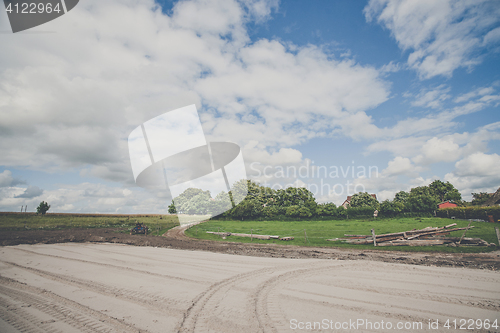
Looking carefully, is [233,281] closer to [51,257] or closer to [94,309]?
[94,309]

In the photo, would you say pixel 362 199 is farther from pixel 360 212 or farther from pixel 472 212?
pixel 472 212

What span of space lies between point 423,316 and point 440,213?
52.0 meters

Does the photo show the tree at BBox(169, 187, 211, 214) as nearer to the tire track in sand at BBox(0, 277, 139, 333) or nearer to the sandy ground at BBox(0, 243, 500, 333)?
the sandy ground at BBox(0, 243, 500, 333)

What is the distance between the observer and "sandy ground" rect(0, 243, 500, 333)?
5.53m

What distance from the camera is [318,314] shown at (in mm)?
5887

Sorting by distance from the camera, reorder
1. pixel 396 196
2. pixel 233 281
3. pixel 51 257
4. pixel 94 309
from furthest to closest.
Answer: pixel 396 196 → pixel 51 257 → pixel 233 281 → pixel 94 309

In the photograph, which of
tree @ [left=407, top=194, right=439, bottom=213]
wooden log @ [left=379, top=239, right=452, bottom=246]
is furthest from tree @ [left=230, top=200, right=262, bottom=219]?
wooden log @ [left=379, top=239, right=452, bottom=246]

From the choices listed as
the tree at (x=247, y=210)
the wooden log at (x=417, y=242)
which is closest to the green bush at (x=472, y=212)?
the wooden log at (x=417, y=242)

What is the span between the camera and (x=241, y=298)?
23.6ft

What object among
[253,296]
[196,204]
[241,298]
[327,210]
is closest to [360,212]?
[327,210]

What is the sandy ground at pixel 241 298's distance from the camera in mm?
5527

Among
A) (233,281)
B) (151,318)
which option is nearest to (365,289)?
(233,281)

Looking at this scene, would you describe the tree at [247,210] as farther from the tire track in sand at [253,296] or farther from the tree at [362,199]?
the tire track in sand at [253,296]

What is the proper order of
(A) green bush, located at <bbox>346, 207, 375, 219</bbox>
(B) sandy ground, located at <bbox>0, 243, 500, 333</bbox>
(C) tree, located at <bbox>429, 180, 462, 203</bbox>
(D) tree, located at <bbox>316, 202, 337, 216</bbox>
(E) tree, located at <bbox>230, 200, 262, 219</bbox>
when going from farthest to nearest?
1. (C) tree, located at <bbox>429, 180, 462, 203</bbox>
2. (E) tree, located at <bbox>230, 200, 262, 219</bbox>
3. (D) tree, located at <bbox>316, 202, 337, 216</bbox>
4. (A) green bush, located at <bbox>346, 207, 375, 219</bbox>
5. (B) sandy ground, located at <bbox>0, 243, 500, 333</bbox>
